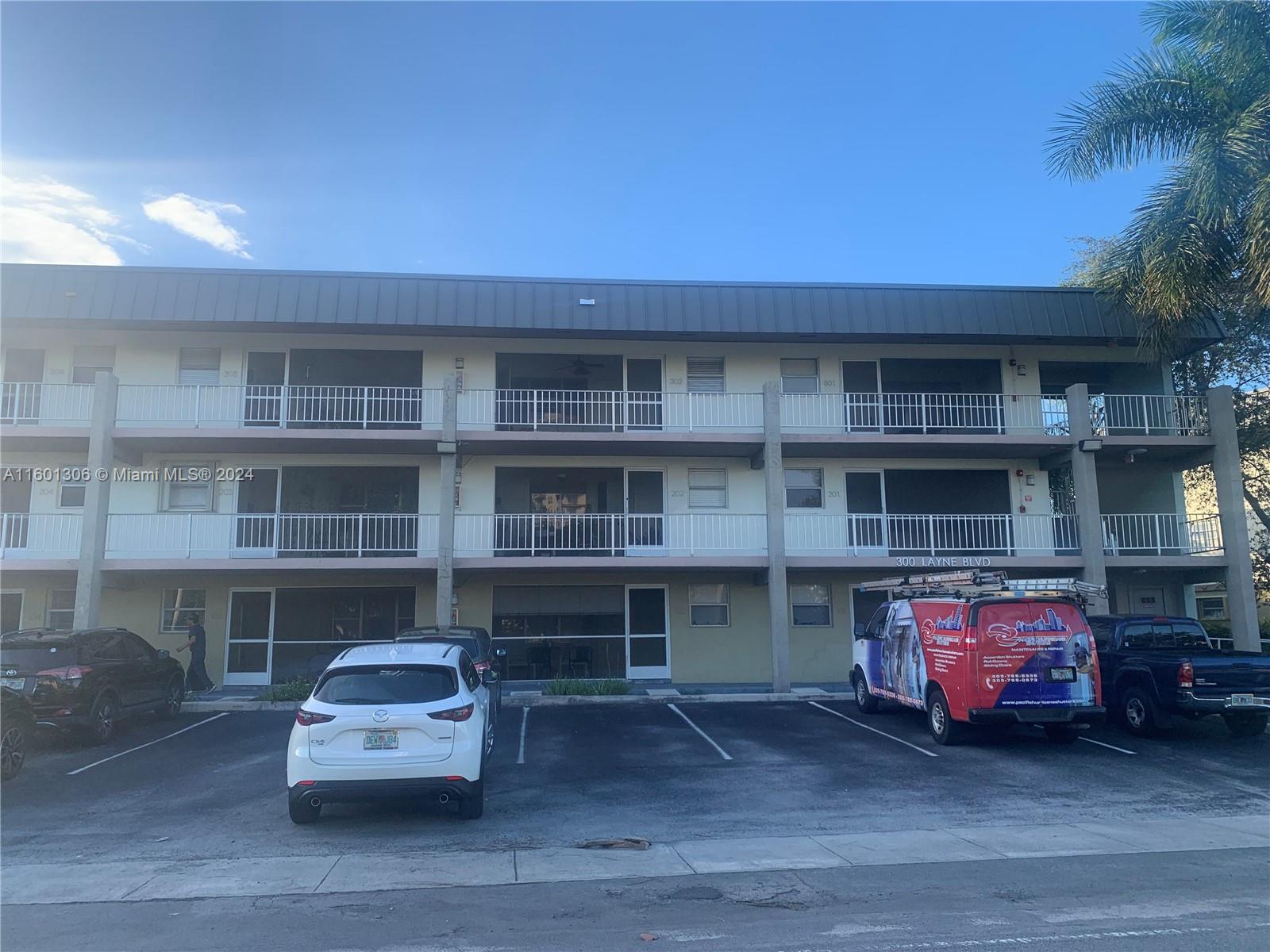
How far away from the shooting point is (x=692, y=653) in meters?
21.2

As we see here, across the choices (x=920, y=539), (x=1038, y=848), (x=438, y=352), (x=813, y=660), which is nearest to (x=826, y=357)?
(x=920, y=539)

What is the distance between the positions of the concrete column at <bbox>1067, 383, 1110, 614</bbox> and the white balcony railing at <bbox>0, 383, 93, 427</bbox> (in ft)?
68.2

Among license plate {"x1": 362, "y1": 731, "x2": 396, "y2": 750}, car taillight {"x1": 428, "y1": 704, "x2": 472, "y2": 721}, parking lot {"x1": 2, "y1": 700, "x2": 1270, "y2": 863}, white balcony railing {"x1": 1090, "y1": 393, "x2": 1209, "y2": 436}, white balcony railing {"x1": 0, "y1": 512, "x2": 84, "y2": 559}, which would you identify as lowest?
parking lot {"x1": 2, "y1": 700, "x2": 1270, "y2": 863}

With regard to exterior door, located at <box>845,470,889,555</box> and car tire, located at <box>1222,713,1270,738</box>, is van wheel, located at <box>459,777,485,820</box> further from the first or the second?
exterior door, located at <box>845,470,889,555</box>

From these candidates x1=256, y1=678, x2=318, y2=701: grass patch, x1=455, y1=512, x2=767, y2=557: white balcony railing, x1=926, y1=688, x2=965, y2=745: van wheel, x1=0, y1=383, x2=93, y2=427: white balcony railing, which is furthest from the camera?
x1=455, y1=512, x2=767, y2=557: white balcony railing

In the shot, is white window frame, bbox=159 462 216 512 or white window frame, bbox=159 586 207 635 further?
white window frame, bbox=159 586 207 635

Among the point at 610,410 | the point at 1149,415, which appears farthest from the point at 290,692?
the point at 1149,415

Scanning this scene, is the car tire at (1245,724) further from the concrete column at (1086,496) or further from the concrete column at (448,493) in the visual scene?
the concrete column at (448,493)

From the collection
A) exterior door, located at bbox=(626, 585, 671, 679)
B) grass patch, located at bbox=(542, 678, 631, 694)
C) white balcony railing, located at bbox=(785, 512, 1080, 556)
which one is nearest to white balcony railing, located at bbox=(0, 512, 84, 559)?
grass patch, located at bbox=(542, 678, 631, 694)

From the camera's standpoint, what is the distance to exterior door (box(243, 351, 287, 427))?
2056cm

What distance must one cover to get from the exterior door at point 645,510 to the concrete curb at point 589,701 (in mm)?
3418

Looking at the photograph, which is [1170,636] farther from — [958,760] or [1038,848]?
[1038,848]

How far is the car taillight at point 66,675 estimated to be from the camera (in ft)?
43.1

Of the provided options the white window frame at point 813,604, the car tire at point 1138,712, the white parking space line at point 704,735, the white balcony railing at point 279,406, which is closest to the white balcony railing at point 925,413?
the white window frame at point 813,604
